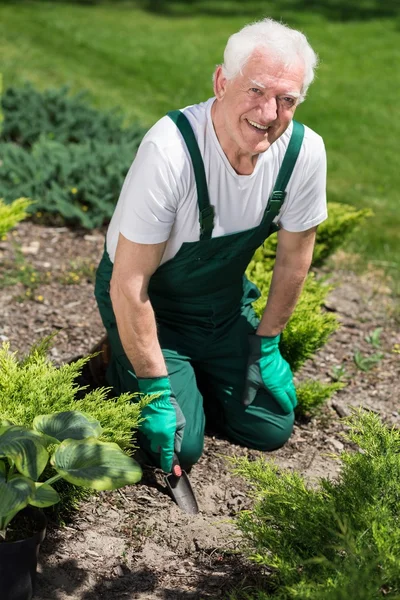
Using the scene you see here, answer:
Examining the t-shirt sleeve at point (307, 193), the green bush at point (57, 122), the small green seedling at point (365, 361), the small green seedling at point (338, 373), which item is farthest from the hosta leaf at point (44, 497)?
the green bush at point (57, 122)

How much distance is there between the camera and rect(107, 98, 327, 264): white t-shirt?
9.80 feet

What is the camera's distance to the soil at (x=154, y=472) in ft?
9.04

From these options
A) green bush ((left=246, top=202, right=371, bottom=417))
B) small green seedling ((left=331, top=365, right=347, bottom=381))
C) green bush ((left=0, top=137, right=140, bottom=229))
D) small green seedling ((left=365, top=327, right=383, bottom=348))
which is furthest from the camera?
green bush ((left=0, top=137, right=140, bottom=229))

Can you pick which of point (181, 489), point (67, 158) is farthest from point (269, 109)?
point (67, 158)

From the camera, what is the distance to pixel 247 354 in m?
3.68

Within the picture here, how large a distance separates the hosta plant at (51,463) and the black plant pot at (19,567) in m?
0.07

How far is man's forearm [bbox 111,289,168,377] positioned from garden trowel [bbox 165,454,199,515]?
0.37 m

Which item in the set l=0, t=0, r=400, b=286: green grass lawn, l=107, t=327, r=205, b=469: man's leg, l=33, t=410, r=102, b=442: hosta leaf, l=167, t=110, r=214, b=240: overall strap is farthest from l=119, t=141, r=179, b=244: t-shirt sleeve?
l=0, t=0, r=400, b=286: green grass lawn

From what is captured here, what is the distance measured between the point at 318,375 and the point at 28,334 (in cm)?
145

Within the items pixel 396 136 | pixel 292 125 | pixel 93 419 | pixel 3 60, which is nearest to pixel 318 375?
pixel 292 125

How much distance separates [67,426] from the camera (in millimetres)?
2557

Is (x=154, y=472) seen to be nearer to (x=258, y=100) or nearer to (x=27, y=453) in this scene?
(x=27, y=453)

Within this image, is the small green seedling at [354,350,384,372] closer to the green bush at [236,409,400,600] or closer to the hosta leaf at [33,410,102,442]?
the green bush at [236,409,400,600]

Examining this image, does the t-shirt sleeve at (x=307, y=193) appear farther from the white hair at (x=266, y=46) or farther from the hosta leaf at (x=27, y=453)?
the hosta leaf at (x=27, y=453)
